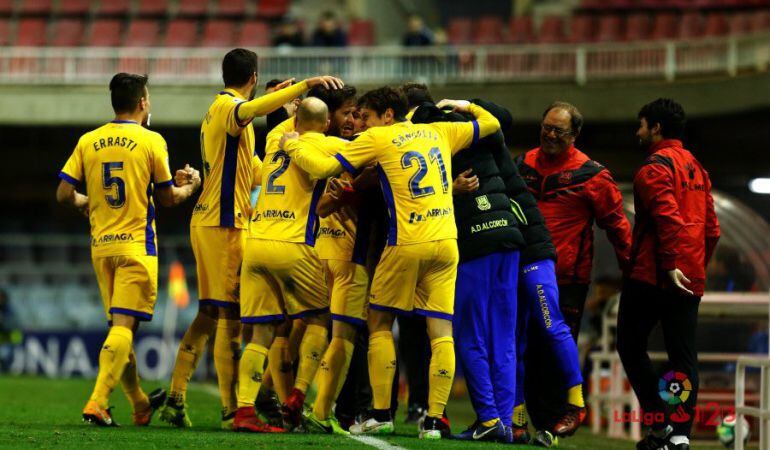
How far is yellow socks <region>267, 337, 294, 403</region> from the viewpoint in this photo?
27.4 ft

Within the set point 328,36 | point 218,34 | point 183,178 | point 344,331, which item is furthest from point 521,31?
point 344,331

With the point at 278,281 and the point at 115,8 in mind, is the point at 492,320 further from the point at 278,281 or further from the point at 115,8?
the point at 115,8

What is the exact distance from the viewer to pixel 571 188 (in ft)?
28.3

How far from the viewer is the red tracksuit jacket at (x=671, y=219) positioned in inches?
309

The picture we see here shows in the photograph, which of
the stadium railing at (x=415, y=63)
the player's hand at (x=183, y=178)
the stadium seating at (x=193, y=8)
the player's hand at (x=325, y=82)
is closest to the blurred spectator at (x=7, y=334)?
the stadium railing at (x=415, y=63)

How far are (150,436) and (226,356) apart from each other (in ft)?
3.56

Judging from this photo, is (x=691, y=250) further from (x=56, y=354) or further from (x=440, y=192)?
(x=56, y=354)

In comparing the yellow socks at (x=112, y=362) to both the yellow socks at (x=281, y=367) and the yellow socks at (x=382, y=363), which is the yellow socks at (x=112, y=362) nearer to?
the yellow socks at (x=281, y=367)

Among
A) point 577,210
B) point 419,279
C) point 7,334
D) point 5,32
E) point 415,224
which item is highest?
point 5,32

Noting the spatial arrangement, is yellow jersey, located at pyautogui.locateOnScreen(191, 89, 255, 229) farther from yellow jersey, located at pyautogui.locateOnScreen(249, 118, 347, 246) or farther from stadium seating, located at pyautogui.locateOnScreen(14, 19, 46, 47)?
stadium seating, located at pyautogui.locateOnScreen(14, 19, 46, 47)

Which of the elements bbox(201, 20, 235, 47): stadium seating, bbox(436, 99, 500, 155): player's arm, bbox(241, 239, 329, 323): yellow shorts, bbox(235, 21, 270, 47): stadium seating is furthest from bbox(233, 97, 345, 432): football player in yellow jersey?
bbox(201, 20, 235, 47): stadium seating

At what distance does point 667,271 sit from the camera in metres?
7.83

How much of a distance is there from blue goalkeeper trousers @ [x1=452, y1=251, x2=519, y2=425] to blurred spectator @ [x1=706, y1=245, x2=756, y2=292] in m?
5.22

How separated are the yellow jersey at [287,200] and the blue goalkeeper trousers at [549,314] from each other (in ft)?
4.64
